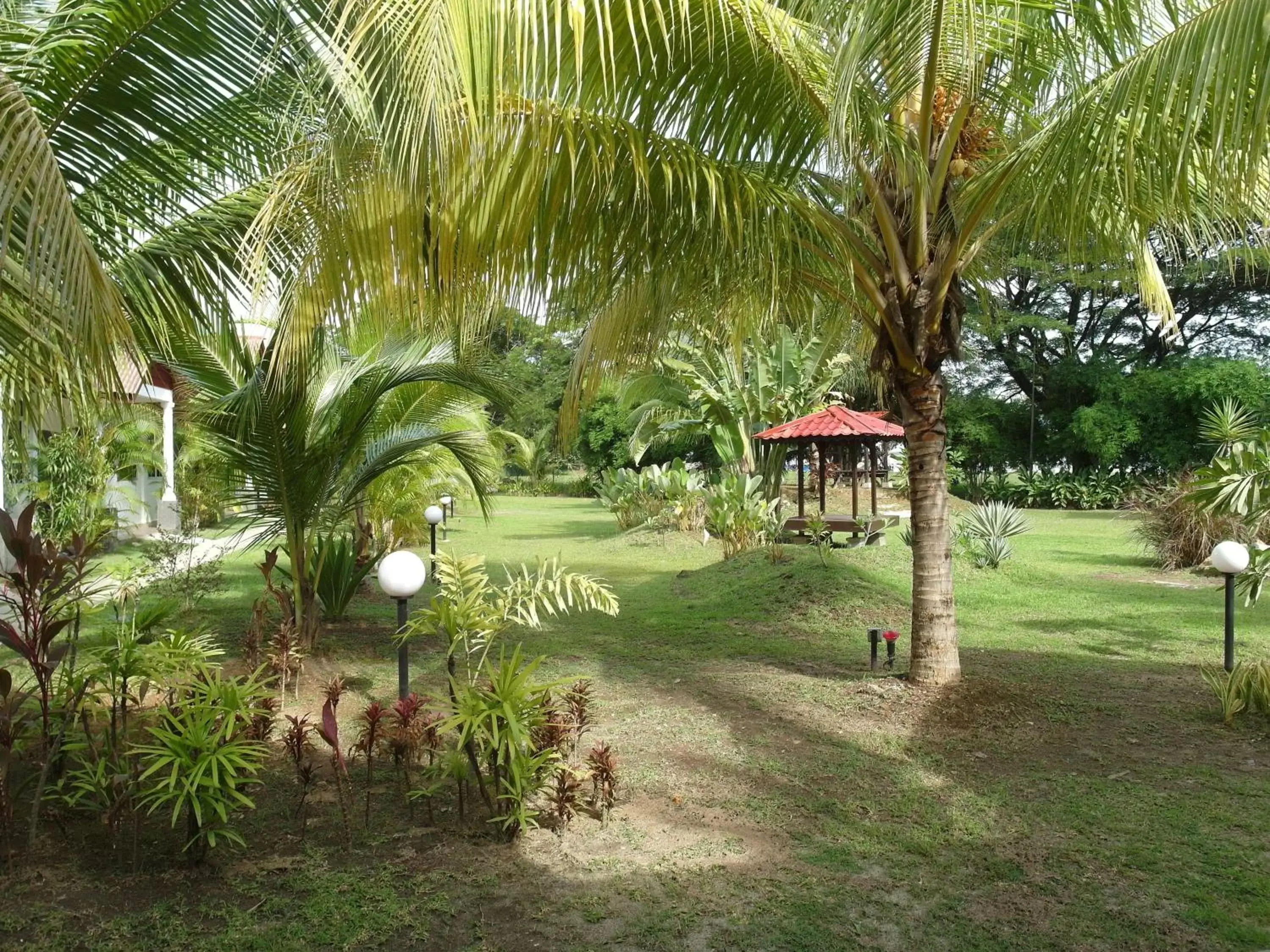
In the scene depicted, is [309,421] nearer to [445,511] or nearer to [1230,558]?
[1230,558]

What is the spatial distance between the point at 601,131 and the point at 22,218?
240cm

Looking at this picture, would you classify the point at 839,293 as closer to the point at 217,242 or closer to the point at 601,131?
the point at 601,131

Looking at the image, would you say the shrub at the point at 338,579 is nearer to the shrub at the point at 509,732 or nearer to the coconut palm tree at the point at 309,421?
the coconut palm tree at the point at 309,421

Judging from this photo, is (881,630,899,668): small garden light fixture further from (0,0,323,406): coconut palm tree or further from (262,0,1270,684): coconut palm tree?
(0,0,323,406): coconut palm tree

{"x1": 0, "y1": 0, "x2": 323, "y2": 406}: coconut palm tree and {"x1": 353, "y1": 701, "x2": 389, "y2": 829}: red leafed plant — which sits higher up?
{"x1": 0, "y1": 0, "x2": 323, "y2": 406}: coconut palm tree

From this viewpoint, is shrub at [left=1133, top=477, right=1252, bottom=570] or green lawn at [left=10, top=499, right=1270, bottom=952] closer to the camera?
green lawn at [left=10, top=499, right=1270, bottom=952]

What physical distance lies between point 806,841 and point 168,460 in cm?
1651

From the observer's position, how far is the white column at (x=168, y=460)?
1711cm

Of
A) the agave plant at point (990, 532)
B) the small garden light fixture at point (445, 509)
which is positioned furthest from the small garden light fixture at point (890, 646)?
the small garden light fixture at point (445, 509)

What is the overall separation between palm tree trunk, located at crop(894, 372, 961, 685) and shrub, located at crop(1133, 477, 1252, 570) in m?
7.65

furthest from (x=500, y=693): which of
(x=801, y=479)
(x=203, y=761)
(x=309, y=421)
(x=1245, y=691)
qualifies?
(x=801, y=479)

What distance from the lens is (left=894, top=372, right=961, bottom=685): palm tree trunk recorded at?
19.4ft

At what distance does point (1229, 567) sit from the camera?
629 centimetres

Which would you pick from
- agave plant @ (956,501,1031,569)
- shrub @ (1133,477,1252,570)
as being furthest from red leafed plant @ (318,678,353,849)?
shrub @ (1133,477,1252,570)
